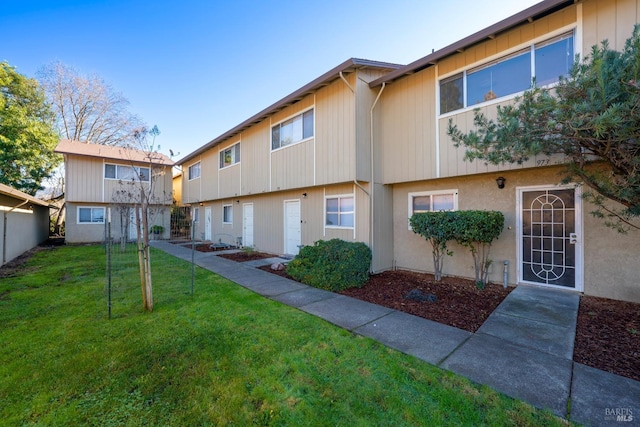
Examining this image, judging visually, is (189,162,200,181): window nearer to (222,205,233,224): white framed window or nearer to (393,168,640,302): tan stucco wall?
(222,205,233,224): white framed window

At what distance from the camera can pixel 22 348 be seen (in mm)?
3398

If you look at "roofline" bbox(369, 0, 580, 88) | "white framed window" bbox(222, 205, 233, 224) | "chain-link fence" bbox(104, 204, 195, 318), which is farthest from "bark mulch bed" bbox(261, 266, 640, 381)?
"white framed window" bbox(222, 205, 233, 224)

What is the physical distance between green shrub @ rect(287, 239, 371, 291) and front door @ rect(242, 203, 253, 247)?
20.4 ft

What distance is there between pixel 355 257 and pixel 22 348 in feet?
18.6

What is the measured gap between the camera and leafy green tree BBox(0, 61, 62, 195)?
1565cm

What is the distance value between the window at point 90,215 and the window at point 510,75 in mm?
19357

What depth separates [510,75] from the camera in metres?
5.68

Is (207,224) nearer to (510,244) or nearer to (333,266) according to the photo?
(333,266)

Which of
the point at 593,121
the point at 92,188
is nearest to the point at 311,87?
the point at 593,121

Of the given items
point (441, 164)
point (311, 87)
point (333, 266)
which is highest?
point (311, 87)

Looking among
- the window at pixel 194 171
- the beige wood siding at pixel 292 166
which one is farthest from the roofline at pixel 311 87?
the window at pixel 194 171

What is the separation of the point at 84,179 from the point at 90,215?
2185 millimetres

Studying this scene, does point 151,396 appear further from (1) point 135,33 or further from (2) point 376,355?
(1) point 135,33

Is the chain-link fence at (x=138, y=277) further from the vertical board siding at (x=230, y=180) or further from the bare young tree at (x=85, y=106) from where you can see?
the bare young tree at (x=85, y=106)
